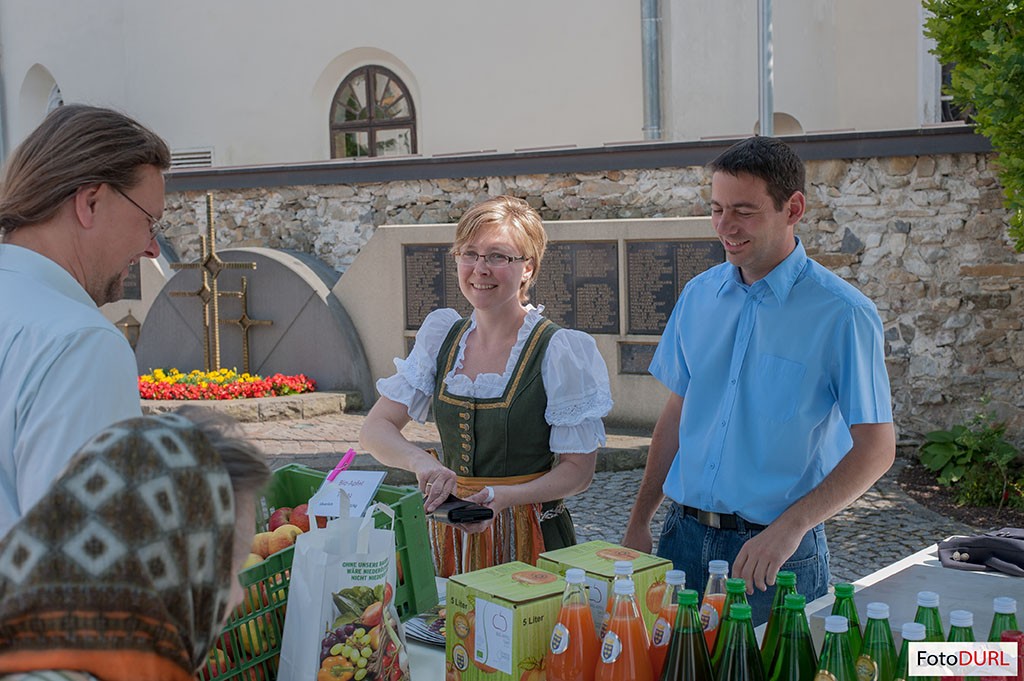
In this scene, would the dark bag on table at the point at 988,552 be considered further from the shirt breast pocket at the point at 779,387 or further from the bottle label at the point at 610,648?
the bottle label at the point at 610,648

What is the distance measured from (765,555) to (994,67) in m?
4.63

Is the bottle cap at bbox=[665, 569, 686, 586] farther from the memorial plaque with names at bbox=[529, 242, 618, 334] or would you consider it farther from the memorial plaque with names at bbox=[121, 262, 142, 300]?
the memorial plaque with names at bbox=[121, 262, 142, 300]

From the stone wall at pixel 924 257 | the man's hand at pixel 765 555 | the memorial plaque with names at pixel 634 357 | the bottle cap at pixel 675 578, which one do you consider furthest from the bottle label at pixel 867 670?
the memorial plaque with names at pixel 634 357

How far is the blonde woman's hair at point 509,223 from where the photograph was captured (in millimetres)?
2930

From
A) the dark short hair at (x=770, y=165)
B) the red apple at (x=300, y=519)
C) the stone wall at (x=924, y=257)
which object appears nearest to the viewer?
the red apple at (x=300, y=519)

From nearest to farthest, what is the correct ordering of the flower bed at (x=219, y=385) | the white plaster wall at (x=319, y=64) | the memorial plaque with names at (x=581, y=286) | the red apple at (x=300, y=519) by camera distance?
the red apple at (x=300, y=519), the memorial plaque with names at (x=581, y=286), the flower bed at (x=219, y=385), the white plaster wall at (x=319, y=64)

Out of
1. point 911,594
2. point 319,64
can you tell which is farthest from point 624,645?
point 319,64

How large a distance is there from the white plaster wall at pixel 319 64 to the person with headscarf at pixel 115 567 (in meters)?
10.7

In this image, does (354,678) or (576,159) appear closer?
(354,678)

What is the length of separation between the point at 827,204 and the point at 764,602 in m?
5.65

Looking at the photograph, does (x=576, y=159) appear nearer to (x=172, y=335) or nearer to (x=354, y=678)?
(x=172, y=335)

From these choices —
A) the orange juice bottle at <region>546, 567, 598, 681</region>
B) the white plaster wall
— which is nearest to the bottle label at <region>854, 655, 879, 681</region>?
the orange juice bottle at <region>546, 567, 598, 681</region>

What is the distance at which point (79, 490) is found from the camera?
2.93ft

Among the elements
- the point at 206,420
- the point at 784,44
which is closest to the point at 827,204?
the point at 784,44
